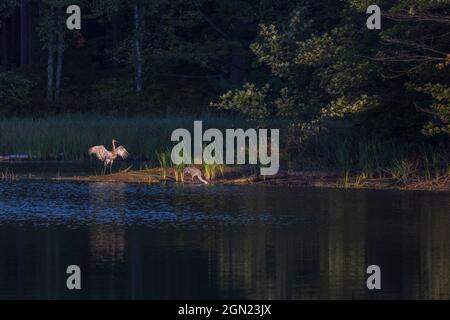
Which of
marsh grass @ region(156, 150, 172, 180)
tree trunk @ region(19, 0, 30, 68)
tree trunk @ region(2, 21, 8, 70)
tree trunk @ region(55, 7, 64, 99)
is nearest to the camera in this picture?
marsh grass @ region(156, 150, 172, 180)

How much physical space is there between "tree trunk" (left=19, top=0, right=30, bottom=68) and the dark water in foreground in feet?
78.0

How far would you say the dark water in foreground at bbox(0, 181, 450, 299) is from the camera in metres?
13.9

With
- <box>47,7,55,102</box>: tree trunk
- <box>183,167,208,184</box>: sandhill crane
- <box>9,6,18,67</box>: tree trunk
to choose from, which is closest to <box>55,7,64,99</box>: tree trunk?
<box>47,7,55,102</box>: tree trunk

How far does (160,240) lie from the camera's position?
1722 centimetres

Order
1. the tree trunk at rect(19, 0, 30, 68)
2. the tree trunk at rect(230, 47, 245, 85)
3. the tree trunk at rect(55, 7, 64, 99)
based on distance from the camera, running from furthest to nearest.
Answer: the tree trunk at rect(19, 0, 30, 68)
the tree trunk at rect(230, 47, 245, 85)
the tree trunk at rect(55, 7, 64, 99)

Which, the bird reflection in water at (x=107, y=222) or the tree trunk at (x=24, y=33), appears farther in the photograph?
the tree trunk at (x=24, y=33)

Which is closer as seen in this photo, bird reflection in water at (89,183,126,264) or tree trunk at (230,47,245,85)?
bird reflection in water at (89,183,126,264)

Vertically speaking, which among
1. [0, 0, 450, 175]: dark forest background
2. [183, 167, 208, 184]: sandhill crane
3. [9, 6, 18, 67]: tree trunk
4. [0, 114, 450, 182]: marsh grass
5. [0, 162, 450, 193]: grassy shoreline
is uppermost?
[9, 6, 18, 67]: tree trunk

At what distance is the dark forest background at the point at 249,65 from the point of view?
2495cm

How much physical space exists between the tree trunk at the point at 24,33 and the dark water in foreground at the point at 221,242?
23.8 m

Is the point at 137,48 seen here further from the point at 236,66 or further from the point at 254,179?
the point at 254,179

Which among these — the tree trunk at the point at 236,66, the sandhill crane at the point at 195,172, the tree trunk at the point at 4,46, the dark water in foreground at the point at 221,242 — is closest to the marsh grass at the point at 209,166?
the sandhill crane at the point at 195,172

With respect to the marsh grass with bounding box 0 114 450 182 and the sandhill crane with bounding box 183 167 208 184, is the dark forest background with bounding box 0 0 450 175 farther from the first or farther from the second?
the sandhill crane with bounding box 183 167 208 184

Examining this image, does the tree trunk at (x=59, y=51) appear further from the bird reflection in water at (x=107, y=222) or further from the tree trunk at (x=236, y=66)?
the bird reflection in water at (x=107, y=222)
